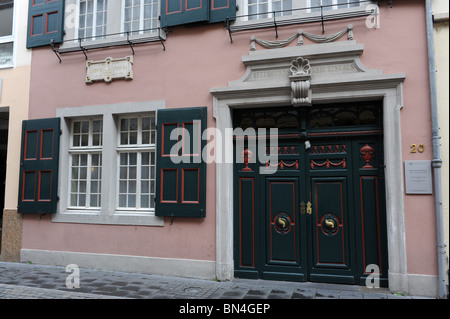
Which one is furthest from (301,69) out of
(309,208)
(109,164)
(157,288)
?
(157,288)

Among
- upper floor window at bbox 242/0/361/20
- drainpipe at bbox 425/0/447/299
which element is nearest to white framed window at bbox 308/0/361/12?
upper floor window at bbox 242/0/361/20

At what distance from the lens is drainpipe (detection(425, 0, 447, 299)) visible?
5.03m

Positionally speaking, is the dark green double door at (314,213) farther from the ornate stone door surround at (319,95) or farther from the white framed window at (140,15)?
the white framed window at (140,15)

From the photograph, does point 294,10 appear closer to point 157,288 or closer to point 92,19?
point 92,19

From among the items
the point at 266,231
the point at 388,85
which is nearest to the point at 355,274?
the point at 266,231

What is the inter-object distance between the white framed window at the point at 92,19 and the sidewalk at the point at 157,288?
4642 millimetres

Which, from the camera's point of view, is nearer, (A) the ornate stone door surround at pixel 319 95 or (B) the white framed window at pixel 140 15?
(A) the ornate stone door surround at pixel 319 95

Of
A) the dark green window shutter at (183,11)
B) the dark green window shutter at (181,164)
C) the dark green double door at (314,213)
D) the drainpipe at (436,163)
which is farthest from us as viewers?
the dark green window shutter at (183,11)

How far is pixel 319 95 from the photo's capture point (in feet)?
19.0

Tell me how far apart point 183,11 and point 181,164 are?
2790 mm

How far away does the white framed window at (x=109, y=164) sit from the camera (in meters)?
6.69

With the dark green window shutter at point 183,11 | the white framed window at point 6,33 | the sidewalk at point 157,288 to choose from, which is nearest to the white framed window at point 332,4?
the dark green window shutter at point 183,11

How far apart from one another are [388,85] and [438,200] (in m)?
1.83

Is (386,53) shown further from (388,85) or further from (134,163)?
(134,163)
